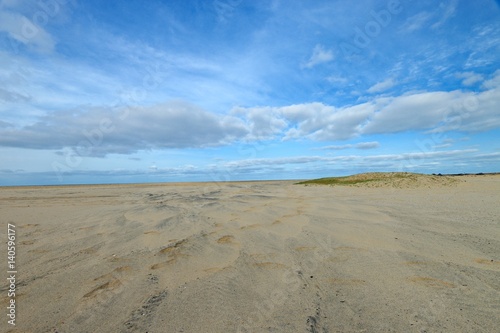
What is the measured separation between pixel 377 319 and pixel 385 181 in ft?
64.4

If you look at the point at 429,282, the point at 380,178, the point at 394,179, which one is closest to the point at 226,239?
the point at 429,282

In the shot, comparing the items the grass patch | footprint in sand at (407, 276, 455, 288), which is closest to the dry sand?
footprint in sand at (407, 276, 455, 288)

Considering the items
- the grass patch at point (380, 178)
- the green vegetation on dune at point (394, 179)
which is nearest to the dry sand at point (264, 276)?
the green vegetation on dune at point (394, 179)

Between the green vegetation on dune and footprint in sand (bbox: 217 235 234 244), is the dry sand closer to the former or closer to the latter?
footprint in sand (bbox: 217 235 234 244)

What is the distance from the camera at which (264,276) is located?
4371 mm

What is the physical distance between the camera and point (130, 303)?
3.54 metres

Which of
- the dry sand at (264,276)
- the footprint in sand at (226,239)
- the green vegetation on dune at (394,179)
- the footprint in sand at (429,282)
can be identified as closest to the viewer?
the dry sand at (264,276)

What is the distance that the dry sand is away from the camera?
3.12 metres

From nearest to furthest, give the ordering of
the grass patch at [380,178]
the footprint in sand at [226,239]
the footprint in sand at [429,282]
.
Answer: the footprint in sand at [429,282] < the footprint in sand at [226,239] < the grass patch at [380,178]

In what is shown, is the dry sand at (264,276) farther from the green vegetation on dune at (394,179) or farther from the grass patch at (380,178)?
the grass patch at (380,178)

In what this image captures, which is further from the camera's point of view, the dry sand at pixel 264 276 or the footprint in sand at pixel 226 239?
the footprint in sand at pixel 226 239

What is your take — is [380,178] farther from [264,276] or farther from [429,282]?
[264,276]

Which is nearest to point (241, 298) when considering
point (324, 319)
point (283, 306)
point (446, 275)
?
point (283, 306)

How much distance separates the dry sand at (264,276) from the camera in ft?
10.2
